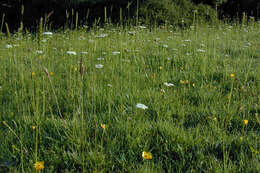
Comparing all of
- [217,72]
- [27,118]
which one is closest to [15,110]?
[27,118]

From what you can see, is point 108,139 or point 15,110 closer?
point 108,139

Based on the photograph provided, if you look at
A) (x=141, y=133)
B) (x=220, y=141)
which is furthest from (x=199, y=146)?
(x=141, y=133)

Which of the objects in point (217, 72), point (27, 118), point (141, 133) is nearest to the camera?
point (141, 133)

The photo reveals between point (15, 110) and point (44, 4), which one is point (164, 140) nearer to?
point (15, 110)

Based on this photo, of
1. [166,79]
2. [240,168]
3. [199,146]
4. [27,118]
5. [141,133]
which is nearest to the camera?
[240,168]

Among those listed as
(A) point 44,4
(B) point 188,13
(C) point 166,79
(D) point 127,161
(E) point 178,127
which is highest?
(A) point 44,4

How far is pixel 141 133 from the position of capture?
1.49 meters

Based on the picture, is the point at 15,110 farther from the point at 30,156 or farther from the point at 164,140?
the point at 164,140

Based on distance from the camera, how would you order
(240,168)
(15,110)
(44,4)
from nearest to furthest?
1. (240,168)
2. (15,110)
3. (44,4)

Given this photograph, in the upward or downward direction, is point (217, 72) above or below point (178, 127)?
above

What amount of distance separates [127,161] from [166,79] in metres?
1.36

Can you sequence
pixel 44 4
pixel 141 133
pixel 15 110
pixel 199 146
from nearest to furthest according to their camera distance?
pixel 199 146 < pixel 141 133 < pixel 15 110 < pixel 44 4

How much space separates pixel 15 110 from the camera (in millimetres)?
1864

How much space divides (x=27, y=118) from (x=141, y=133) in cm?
84
